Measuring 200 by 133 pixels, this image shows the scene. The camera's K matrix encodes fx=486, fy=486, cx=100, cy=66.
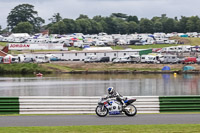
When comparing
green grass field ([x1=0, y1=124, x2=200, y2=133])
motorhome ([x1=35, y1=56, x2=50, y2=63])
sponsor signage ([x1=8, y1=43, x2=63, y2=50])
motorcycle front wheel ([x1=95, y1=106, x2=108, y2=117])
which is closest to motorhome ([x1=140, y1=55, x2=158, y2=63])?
motorhome ([x1=35, y1=56, x2=50, y2=63])

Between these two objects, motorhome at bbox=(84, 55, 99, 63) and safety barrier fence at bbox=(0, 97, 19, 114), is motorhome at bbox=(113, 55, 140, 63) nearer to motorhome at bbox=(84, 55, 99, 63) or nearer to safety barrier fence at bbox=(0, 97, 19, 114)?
motorhome at bbox=(84, 55, 99, 63)

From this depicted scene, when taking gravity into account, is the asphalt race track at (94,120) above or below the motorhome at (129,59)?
below

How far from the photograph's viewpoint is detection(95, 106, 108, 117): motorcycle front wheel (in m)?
26.2

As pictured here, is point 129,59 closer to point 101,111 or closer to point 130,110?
point 130,110

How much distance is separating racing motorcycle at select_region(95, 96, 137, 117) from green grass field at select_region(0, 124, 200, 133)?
349 centimetres

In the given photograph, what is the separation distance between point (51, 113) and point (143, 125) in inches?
281

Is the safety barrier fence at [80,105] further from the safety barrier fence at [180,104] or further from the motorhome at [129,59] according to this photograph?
the motorhome at [129,59]

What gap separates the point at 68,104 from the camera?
2820 cm

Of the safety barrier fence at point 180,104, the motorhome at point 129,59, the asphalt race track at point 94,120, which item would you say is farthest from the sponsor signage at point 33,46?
the asphalt race track at point 94,120

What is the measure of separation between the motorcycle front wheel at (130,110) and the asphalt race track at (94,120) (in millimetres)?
304

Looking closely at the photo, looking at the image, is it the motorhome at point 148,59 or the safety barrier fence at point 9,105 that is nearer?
the safety barrier fence at point 9,105

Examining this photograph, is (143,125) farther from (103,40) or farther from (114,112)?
(103,40)

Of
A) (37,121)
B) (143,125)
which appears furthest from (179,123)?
(37,121)

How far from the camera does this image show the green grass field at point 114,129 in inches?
848
